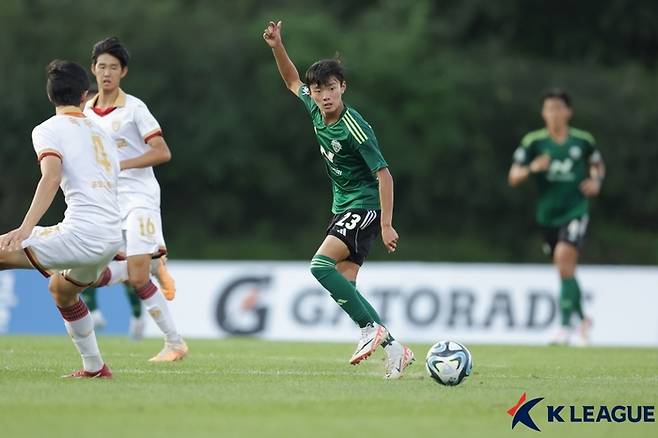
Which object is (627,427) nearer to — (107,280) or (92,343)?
(92,343)

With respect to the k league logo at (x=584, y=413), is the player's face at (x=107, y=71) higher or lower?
higher

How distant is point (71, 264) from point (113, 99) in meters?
2.76

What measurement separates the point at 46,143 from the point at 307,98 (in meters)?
2.43

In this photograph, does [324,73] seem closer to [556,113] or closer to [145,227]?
[145,227]

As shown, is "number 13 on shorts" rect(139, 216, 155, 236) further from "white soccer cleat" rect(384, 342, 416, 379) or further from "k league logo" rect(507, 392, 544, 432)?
"k league logo" rect(507, 392, 544, 432)

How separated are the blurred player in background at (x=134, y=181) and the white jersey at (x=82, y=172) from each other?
6.62 ft

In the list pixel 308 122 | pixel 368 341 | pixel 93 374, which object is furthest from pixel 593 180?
pixel 308 122

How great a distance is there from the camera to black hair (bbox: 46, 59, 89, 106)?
830 cm

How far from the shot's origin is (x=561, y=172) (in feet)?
51.7

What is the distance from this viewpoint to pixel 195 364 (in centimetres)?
1019

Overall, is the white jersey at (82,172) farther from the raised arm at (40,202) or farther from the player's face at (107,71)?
the player's face at (107,71)

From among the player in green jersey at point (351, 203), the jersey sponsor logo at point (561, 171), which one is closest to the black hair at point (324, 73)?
the player in green jersey at point (351, 203)

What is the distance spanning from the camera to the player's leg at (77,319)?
325 inches

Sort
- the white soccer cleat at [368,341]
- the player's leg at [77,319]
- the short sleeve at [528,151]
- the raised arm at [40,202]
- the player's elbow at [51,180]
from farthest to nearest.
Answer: the short sleeve at [528,151] → the white soccer cleat at [368,341] → the player's leg at [77,319] → the player's elbow at [51,180] → the raised arm at [40,202]
